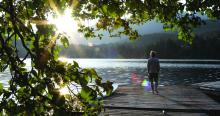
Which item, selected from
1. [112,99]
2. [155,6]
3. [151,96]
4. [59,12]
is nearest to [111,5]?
[59,12]

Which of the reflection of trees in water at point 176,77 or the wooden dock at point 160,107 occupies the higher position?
the wooden dock at point 160,107

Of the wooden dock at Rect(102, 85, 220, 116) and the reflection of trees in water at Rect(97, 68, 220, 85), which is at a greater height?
the wooden dock at Rect(102, 85, 220, 116)

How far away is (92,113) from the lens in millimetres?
3107

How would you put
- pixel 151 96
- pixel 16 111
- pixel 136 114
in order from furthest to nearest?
pixel 151 96 → pixel 136 114 → pixel 16 111

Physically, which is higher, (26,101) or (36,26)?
(36,26)

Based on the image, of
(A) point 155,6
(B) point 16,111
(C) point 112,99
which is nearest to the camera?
(B) point 16,111

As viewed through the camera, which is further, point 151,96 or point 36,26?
point 151,96

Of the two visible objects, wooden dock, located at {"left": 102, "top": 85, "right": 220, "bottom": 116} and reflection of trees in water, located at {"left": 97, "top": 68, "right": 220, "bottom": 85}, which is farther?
reflection of trees in water, located at {"left": 97, "top": 68, "right": 220, "bottom": 85}

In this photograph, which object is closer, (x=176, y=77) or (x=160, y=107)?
(x=160, y=107)

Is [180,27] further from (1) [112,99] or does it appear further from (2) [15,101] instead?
(1) [112,99]

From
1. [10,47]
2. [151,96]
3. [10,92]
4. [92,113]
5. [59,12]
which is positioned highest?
[59,12]

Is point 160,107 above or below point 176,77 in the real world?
above

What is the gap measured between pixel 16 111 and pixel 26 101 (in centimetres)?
12

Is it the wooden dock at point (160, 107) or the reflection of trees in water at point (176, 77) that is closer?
the wooden dock at point (160, 107)
